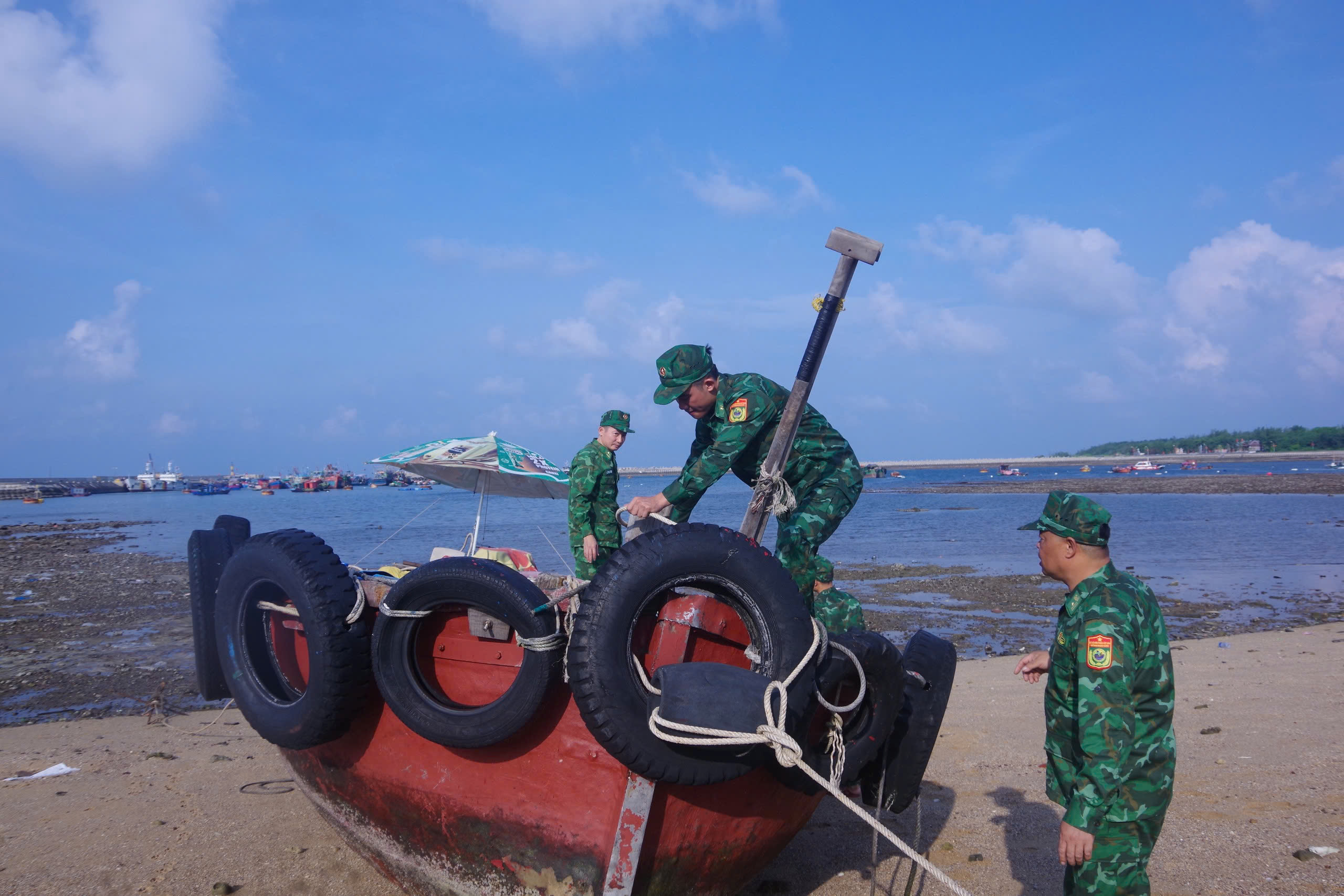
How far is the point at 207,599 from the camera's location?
4.99 metres

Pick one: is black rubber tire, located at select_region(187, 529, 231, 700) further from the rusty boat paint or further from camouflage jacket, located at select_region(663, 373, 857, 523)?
camouflage jacket, located at select_region(663, 373, 857, 523)

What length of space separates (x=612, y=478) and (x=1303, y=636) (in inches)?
379

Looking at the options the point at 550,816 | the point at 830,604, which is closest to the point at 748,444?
the point at 830,604

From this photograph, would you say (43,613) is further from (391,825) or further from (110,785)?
(391,825)

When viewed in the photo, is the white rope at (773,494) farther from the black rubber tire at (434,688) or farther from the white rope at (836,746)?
the black rubber tire at (434,688)

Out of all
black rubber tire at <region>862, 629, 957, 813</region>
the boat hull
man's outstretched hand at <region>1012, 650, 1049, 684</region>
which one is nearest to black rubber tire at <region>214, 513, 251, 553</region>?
the boat hull

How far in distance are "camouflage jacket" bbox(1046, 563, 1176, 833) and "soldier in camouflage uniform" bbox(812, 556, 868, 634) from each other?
1.76m

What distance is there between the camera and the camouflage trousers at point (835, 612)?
4316 millimetres

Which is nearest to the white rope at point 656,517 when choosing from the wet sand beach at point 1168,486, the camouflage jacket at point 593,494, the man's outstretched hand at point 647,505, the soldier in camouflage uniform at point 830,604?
the man's outstretched hand at point 647,505

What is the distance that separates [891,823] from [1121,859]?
2.98 meters

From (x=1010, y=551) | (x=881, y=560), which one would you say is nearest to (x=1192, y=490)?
(x=1010, y=551)

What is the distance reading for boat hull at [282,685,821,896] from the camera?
3287 millimetres

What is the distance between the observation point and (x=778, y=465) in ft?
13.0

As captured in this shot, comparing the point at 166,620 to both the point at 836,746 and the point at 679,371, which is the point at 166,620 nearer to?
the point at 679,371
